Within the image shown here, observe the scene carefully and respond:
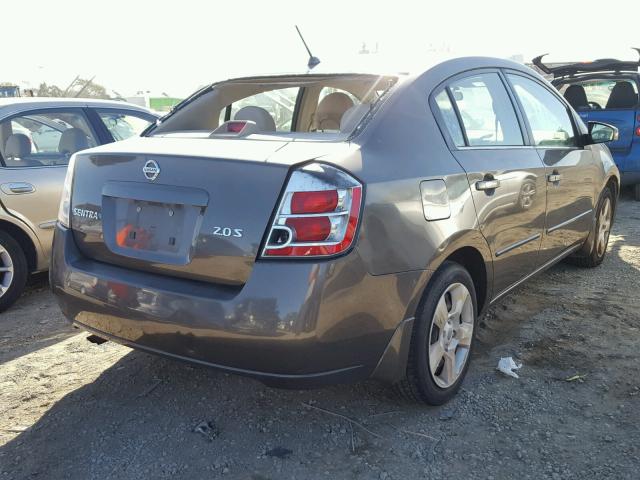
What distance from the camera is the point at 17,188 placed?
4359 millimetres

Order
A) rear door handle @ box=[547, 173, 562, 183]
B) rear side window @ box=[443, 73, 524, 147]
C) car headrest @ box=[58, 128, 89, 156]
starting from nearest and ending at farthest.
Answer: rear side window @ box=[443, 73, 524, 147]
rear door handle @ box=[547, 173, 562, 183]
car headrest @ box=[58, 128, 89, 156]

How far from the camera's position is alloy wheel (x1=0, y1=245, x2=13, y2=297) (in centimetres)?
433

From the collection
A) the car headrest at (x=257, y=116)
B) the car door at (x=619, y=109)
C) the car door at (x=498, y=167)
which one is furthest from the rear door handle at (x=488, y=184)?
the car door at (x=619, y=109)

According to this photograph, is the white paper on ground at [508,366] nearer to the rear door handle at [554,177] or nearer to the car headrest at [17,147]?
the rear door handle at [554,177]

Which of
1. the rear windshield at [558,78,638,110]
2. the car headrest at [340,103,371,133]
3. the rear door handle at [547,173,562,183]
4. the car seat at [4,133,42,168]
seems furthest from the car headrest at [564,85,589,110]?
the car seat at [4,133,42,168]

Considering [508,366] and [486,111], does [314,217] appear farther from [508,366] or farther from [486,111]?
[508,366]

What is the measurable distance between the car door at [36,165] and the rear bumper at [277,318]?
85.9 inches

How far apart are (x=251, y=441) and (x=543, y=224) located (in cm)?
219

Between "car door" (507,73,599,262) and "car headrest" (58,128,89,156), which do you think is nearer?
"car door" (507,73,599,262)

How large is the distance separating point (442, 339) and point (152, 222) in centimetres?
142

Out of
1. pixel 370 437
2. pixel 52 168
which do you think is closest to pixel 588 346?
pixel 370 437

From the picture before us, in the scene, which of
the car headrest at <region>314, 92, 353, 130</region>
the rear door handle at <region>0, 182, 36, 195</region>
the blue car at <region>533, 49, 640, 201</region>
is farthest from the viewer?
the blue car at <region>533, 49, 640, 201</region>

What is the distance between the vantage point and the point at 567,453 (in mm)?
2520

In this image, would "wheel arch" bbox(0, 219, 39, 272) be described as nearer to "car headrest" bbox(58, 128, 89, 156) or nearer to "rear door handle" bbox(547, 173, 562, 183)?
"car headrest" bbox(58, 128, 89, 156)
